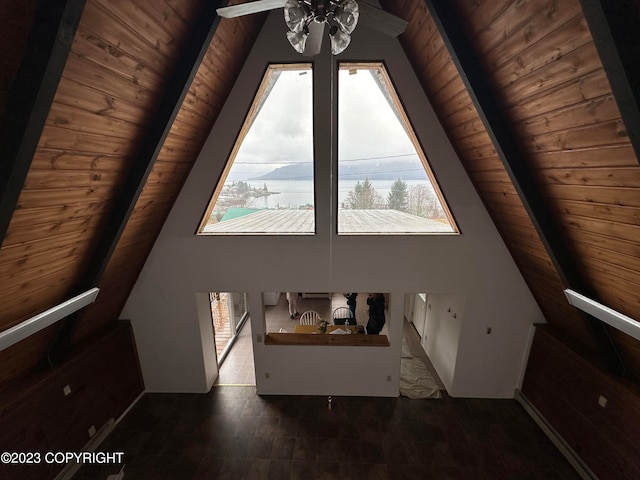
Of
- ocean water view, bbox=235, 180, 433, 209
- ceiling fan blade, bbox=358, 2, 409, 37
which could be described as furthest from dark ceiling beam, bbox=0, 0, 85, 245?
ocean water view, bbox=235, 180, 433, 209

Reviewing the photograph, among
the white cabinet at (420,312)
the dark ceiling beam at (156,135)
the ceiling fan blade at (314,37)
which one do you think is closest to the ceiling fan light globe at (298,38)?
the ceiling fan blade at (314,37)

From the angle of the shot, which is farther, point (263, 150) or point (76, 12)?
point (263, 150)

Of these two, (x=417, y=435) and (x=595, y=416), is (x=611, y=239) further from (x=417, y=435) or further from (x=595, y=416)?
(x=417, y=435)

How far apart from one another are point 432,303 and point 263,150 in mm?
3970

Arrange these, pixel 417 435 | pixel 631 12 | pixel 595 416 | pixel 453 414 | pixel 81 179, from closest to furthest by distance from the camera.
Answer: pixel 631 12 → pixel 81 179 → pixel 595 416 → pixel 417 435 → pixel 453 414

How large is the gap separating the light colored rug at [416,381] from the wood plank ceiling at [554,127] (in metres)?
2.14

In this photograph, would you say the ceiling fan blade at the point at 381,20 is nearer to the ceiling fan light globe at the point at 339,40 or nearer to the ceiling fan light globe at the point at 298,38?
the ceiling fan light globe at the point at 339,40

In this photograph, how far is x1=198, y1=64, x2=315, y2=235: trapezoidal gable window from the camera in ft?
9.57

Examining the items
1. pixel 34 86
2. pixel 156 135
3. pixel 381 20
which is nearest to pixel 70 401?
pixel 156 135

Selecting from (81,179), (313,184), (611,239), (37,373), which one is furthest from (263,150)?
(37,373)

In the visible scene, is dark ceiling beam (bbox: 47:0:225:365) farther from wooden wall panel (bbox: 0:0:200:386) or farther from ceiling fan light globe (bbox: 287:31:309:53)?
ceiling fan light globe (bbox: 287:31:309:53)

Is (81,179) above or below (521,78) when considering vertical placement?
below

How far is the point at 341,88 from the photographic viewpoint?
2896 mm

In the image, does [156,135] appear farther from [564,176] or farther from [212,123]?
[564,176]
